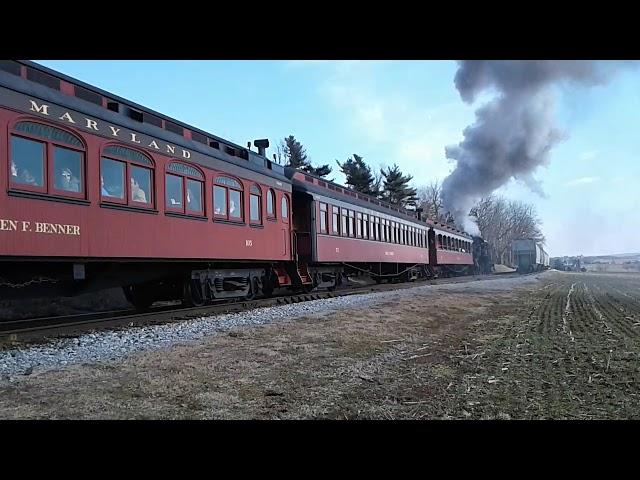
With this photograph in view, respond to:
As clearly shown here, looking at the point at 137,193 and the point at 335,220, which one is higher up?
the point at 335,220

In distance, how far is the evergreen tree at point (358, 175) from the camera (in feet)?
177

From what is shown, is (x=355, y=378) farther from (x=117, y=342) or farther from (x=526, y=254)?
(x=526, y=254)

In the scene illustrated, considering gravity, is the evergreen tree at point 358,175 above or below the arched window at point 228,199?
above

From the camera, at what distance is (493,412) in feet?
16.0

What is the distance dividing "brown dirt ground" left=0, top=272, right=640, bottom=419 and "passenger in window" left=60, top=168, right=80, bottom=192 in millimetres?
3381

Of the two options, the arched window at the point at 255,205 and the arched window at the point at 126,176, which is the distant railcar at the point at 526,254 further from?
the arched window at the point at 126,176

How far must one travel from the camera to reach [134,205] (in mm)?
10367

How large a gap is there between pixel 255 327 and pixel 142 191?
347 centimetres

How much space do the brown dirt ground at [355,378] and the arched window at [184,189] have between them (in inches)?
138

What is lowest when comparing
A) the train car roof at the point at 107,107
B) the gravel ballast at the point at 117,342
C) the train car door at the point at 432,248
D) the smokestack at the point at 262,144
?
the gravel ballast at the point at 117,342

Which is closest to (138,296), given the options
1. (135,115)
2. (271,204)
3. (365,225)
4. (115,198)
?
(115,198)

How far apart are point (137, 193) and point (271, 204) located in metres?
5.85

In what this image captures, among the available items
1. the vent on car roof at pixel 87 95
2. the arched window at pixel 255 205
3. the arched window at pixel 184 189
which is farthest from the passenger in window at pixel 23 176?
the arched window at pixel 255 205
